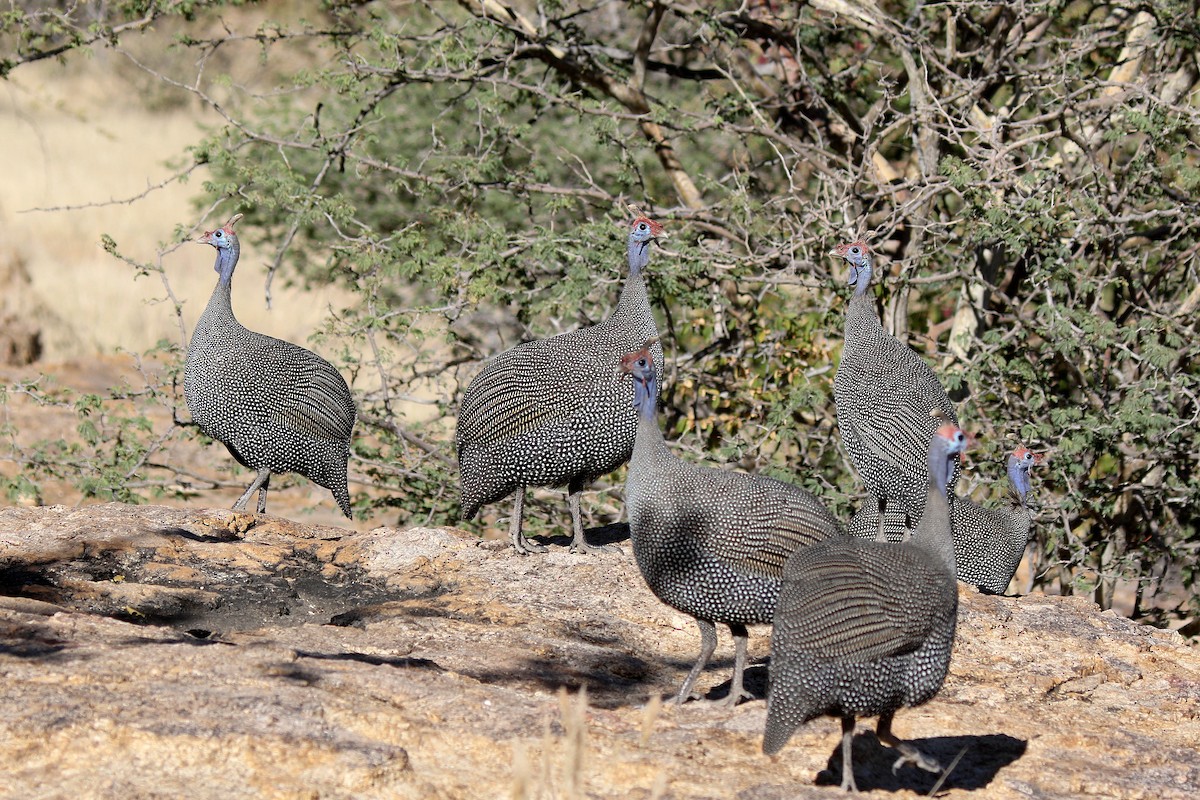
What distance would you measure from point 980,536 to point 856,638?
255cm

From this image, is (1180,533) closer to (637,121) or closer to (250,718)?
(637,121)

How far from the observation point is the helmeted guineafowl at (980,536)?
655 cm

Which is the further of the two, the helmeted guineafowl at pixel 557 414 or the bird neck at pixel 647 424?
the helmeted guineafowl at pixel 557 414

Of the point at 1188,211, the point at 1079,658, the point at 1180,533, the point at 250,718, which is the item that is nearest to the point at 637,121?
the point at 1188,211

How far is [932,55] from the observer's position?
7961 millimetres

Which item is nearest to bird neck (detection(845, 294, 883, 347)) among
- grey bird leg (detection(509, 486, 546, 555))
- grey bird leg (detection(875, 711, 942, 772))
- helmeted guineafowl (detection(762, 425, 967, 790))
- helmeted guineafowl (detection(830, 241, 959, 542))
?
helmeted guineafowl (detection(830, 241, 959, 542))

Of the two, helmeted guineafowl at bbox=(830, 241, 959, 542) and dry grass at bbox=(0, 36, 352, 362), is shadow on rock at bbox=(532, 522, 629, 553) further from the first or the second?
dry grass at bbox=(0, 36, 352, 362)

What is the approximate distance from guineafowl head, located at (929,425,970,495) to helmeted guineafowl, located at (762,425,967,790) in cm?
30

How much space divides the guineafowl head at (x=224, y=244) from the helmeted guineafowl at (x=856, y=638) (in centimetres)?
381

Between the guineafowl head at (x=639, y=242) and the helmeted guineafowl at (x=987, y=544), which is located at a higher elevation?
the guineafowl head at (x=639, y=242)

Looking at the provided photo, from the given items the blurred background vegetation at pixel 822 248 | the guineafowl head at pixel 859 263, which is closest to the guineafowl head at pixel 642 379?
the guineafowl head at pixel 859 263

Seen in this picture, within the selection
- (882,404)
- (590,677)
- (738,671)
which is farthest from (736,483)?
(882,404)

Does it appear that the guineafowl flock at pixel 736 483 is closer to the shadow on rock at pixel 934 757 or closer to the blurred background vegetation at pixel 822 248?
the shadow on rock at pixel 934 757

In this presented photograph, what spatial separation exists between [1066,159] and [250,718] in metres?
6.25
